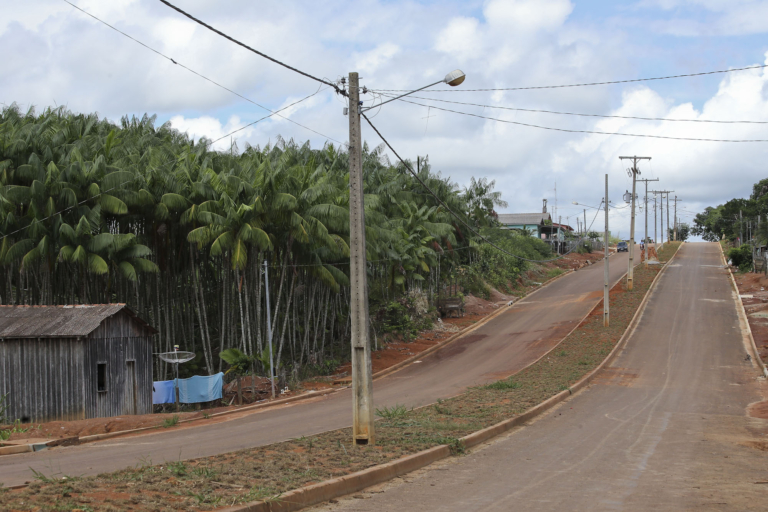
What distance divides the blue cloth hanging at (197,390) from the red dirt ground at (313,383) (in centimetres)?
75

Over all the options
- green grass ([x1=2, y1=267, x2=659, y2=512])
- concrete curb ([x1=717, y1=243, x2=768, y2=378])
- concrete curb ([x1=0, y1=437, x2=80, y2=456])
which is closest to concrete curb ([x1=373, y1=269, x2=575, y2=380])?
green grass ([x1=2, y1=267, x2=659, y2=512])

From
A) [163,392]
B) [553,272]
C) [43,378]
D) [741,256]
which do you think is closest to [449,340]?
[163,392]

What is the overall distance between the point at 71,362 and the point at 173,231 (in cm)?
919

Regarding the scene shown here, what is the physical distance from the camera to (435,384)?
26234 mm

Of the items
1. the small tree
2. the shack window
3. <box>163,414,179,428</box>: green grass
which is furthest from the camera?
the small tree

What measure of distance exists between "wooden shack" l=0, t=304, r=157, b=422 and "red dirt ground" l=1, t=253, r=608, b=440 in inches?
49.1

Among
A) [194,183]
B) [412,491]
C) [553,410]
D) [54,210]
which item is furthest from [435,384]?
[412,491]

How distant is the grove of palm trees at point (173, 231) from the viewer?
23.7 m

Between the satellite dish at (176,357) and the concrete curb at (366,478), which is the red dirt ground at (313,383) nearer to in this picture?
the satellite dish at (176,357)

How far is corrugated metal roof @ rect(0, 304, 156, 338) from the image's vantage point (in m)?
20.0

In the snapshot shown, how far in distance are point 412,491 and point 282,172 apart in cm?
1832

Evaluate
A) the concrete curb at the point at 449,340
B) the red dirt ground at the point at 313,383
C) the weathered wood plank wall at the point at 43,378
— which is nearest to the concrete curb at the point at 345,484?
the red dirt ground at the point at 313,383

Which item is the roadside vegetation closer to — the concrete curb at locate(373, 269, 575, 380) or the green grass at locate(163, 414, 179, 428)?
the concrete curb at locate(373, 269, 575, 380)

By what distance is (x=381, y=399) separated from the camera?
74.8ft
